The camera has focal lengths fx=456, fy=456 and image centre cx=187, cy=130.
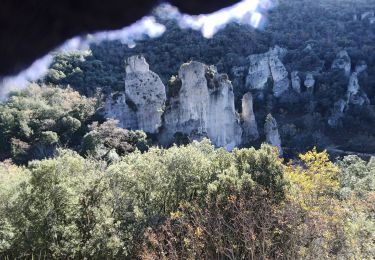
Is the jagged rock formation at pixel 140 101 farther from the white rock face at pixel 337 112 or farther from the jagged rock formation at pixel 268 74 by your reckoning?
the white rock face at pixel 337 112

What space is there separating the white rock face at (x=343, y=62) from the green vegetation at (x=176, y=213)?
143ft

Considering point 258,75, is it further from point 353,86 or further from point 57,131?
point 57,131

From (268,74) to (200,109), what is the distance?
2129 cm

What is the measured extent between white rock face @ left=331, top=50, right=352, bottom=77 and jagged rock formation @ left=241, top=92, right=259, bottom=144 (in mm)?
18655

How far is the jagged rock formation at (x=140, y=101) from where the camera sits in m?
39.9

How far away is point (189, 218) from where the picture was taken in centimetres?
1405

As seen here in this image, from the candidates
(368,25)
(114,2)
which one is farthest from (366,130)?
(114,2)

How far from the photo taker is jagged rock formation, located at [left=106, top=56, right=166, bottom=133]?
39.9 meters

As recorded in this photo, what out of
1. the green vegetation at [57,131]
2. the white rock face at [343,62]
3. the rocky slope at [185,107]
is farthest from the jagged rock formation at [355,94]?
the green vegetation at [57,131]

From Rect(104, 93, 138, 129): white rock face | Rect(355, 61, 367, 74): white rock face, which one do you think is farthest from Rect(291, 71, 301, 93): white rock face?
Rect(104, 93, 138, 129): white rock face

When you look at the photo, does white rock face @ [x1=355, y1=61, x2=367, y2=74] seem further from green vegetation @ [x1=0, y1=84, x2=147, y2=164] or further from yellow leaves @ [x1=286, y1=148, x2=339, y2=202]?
yellow leaves @ [x1=286, y1=148, x2=339, y2=202]

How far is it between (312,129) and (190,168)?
35.1m

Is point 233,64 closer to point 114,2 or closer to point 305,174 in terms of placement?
point 305,174

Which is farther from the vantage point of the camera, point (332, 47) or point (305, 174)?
point (332, 47)
